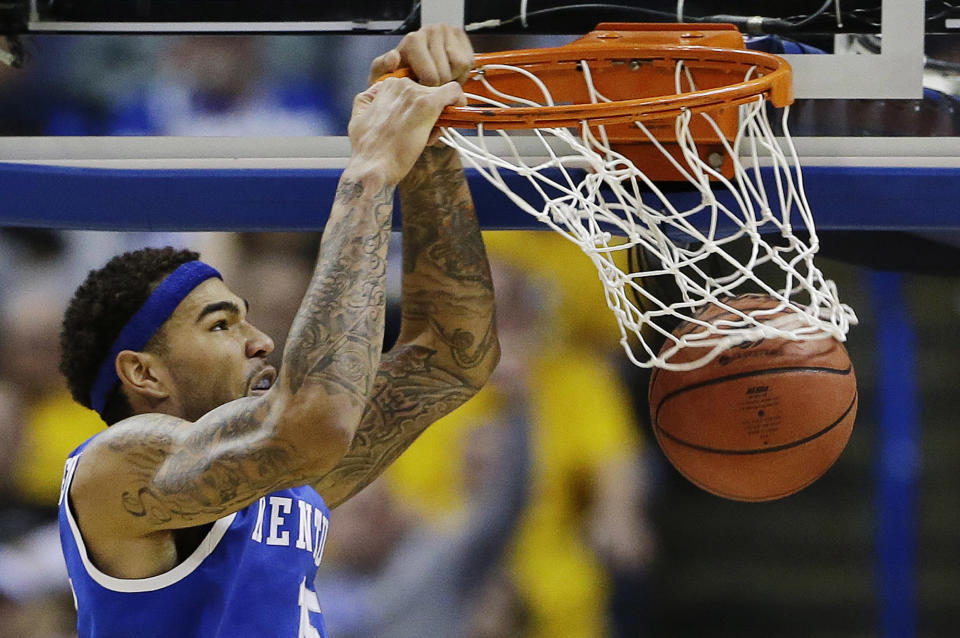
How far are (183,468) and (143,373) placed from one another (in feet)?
1.17

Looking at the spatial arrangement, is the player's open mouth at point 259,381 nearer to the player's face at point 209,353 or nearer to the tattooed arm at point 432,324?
the player's face at point 209,353

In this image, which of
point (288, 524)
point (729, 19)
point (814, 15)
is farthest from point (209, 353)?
point (814, 15)

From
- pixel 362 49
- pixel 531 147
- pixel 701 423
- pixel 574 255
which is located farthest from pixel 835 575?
pixel 362 49

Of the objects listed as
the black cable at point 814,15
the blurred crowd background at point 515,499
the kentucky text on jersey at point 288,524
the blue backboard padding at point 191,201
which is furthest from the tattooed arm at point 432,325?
the blurred crowd background at point 515,499

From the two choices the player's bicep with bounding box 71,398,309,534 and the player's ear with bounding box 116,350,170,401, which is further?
the player's ear with bounding box 116,350,170,401

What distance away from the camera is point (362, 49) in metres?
2.49

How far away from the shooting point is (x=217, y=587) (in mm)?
1807

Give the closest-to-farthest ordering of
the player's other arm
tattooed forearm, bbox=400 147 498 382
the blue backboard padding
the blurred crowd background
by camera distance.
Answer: the player's other arm, tattooed forearm, bbox=400 147 498 382, the blue backboard padding, the blurred crowd background

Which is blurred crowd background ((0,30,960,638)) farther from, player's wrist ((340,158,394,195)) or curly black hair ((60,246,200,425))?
player's wrist ((340,158,394,195))

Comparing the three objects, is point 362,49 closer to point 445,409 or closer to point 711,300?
point 445,409

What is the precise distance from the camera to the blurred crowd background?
9.88 ft

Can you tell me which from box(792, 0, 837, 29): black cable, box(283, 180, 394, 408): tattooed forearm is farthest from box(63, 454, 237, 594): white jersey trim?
box(792, 0, 837, 29): black cable

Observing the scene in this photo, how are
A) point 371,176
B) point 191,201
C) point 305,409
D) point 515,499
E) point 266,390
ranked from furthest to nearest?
point 515,499, point 191,201, point 266,390, point 371,176, point 305,409

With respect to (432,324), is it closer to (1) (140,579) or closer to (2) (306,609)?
(2) (306,609)
